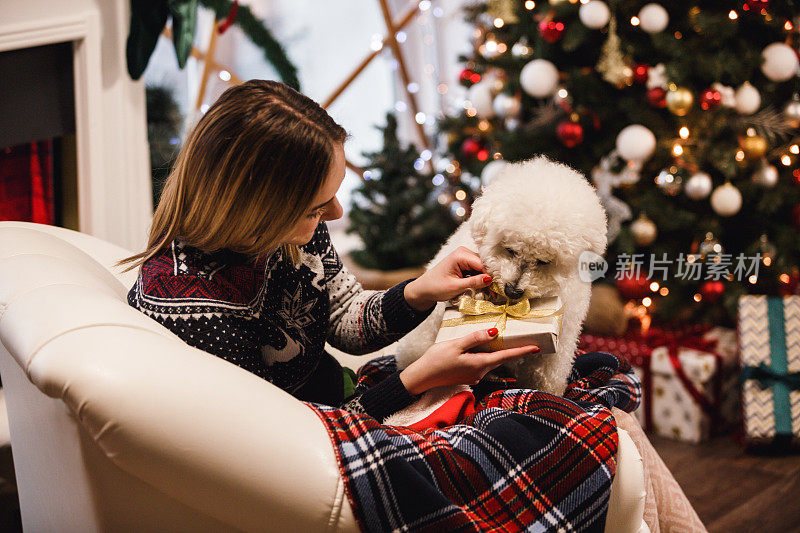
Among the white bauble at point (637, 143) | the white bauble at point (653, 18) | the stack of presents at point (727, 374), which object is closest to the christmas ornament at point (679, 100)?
the white bauble at point (637, 143)

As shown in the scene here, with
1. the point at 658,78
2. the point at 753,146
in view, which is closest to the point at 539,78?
the point at 658,78

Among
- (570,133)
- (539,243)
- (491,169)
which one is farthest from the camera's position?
(491,169)

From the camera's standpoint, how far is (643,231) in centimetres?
230

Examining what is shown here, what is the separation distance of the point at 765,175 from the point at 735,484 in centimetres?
113

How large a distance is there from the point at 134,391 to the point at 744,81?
7.85 feet

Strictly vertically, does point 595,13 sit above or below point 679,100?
above

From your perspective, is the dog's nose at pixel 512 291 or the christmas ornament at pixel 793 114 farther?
the christmas ornament at pixel 793 114

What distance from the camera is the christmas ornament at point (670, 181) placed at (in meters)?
2.28

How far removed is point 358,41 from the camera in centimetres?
385

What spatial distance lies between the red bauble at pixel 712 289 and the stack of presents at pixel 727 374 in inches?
5.4

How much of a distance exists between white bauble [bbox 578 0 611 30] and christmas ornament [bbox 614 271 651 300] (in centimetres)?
94

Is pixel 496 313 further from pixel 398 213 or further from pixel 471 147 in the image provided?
pixel 398 213

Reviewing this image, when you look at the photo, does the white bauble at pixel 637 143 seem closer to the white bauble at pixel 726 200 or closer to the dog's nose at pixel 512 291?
the white bauble at pixel 726 200

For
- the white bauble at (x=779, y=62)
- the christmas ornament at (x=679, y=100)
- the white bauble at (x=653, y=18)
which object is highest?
the white bauble at (x=653, y=18)
